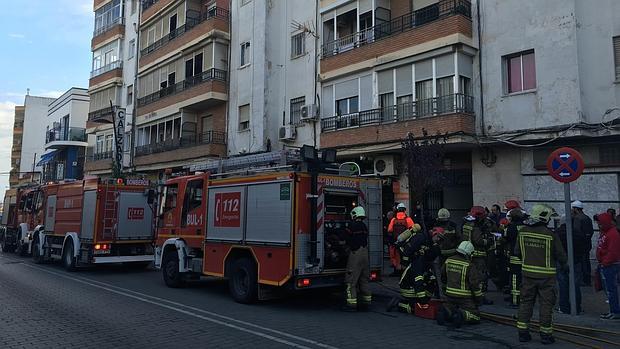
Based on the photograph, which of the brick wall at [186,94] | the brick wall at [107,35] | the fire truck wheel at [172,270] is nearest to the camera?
the fire truck wheel at [172,270]

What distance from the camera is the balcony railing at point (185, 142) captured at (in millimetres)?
25470

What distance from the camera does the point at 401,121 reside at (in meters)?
16.5

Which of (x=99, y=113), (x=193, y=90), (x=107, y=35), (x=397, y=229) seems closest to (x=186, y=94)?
(x=193, y=90)

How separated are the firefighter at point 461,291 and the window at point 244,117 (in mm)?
17352

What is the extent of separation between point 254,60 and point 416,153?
12.5 meters

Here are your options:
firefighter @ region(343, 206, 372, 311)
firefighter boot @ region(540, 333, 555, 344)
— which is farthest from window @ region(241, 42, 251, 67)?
firefighter boot @ region(540, 333, 555, 344)

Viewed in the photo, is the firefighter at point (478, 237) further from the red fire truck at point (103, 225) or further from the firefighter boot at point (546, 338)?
the red fire truck at point (103, 225)

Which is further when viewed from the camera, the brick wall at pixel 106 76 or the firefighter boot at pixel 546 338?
the brick wall at pixel 106 76

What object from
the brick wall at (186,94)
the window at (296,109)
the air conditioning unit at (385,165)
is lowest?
the air conditioning unit at (385,165)

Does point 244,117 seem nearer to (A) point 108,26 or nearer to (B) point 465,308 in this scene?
(B) point 465,308

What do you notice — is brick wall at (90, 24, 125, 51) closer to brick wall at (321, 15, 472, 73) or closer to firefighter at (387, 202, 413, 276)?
brick wall at (321, 15, 472, 73)

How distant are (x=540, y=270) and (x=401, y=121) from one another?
1020 centimetres

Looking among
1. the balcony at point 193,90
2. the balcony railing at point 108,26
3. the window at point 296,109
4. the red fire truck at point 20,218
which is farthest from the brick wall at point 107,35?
the window at point 296,109

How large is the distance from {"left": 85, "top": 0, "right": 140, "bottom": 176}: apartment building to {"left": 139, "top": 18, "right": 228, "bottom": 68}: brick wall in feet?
10.2
